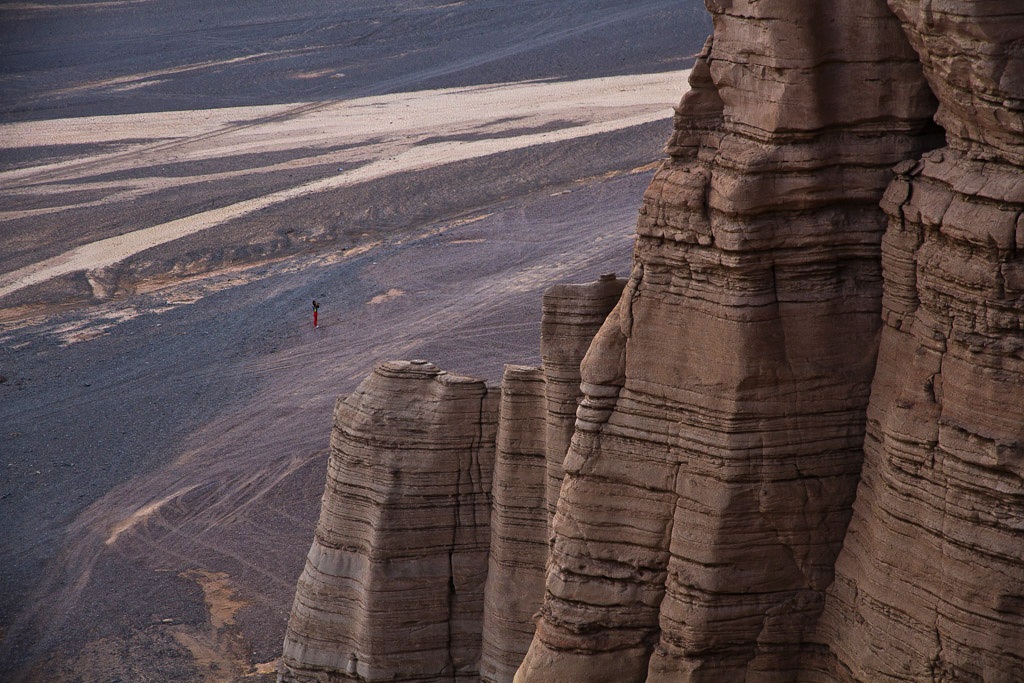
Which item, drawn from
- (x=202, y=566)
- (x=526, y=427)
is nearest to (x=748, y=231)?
(x=526, y=427)

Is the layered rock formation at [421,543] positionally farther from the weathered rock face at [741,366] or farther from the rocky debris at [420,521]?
the weathered rock face at [741,366]

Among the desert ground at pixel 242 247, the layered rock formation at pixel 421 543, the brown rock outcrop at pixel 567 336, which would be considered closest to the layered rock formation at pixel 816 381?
the brown rock outcrop at pixel 567 336

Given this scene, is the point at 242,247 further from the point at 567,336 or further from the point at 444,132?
the point at 567,336

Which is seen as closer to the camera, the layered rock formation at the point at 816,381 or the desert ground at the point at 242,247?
the layered rock formation at the point at 816,381

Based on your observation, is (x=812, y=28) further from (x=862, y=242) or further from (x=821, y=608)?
(x=821, y=608)

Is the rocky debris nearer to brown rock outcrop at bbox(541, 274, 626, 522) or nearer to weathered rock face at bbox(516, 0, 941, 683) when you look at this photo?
brown rock outcrop at bbox(541, 274, 626, 522)

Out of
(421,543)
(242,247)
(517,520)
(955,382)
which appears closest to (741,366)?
(955,382)
